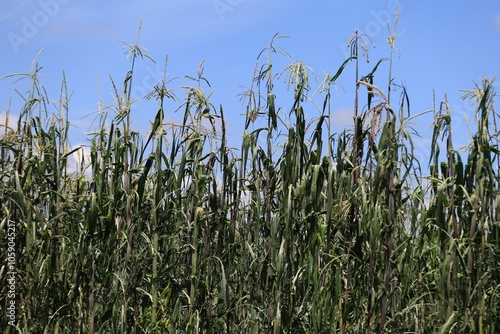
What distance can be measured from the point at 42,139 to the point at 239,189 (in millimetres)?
1202

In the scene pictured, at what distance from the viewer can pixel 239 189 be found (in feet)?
11.6

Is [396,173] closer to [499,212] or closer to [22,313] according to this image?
[499,212]

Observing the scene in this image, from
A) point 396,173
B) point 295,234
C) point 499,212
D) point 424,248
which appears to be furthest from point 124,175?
point 499,212

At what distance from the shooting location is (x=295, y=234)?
128 inches

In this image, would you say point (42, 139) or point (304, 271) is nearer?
point (304, 271)

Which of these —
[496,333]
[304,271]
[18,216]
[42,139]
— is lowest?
[496,333]

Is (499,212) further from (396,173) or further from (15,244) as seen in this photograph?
(15,244)

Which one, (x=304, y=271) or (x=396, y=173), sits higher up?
(x=396, y=173)

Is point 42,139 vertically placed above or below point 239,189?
above

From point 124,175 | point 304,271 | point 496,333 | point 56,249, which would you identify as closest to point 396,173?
point 304,271

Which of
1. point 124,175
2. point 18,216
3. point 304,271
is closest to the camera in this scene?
point 304,271

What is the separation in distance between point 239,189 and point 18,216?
1.23 m

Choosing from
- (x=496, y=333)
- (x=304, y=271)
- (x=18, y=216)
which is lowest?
(x=496, y=333)

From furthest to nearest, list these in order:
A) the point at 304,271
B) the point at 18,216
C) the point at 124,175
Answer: the point at 18,216 → the point at 124,175 → the point at 304,271
